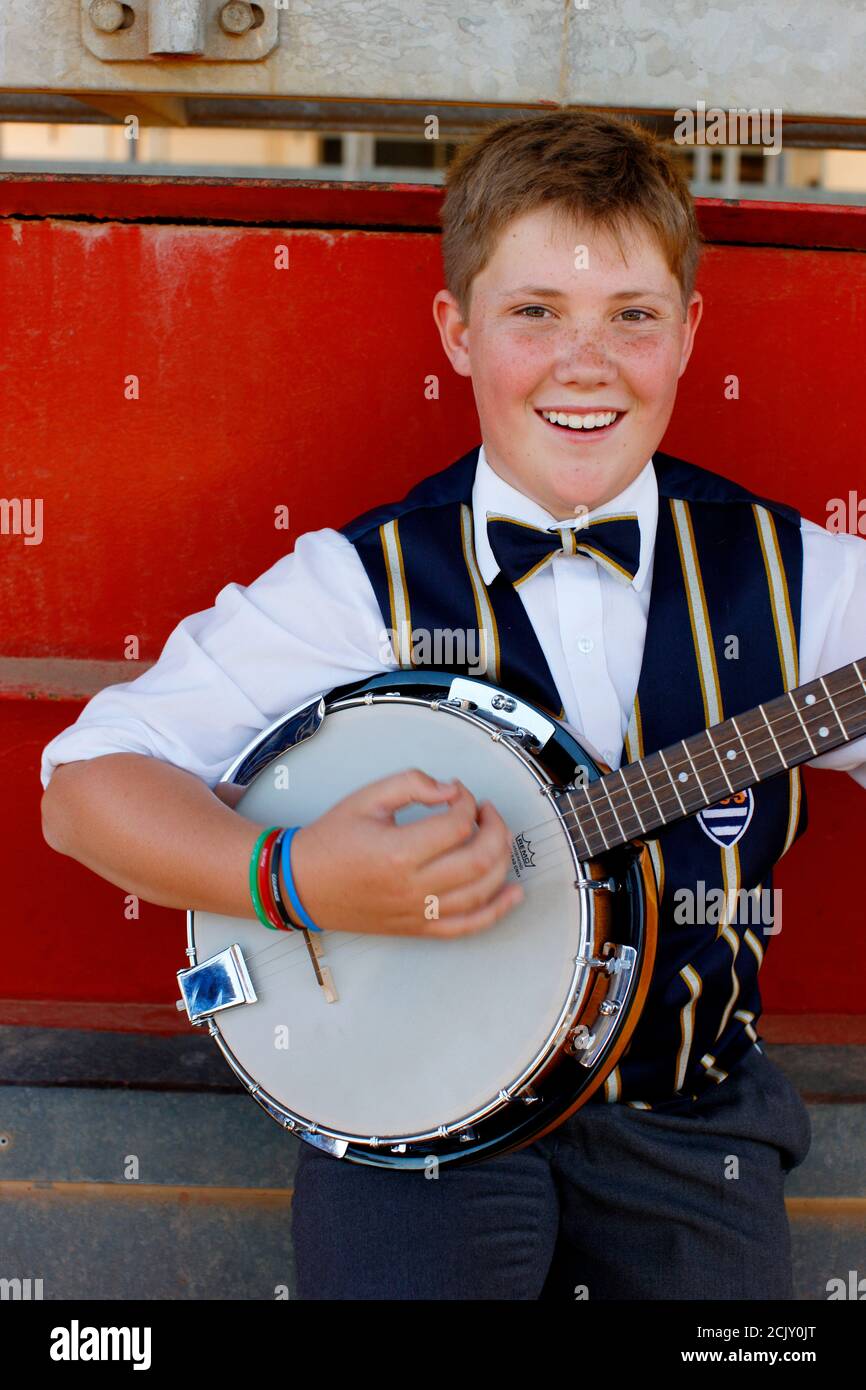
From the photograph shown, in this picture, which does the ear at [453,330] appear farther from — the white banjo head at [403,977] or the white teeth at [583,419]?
the white banjo head at [403,977]

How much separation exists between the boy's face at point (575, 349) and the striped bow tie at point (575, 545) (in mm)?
45

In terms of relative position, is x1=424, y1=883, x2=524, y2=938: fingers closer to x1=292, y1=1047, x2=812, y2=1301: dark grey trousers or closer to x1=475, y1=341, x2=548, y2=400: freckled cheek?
x1=292, y1=1047, x2=812, y2=1301: dark grey trousers

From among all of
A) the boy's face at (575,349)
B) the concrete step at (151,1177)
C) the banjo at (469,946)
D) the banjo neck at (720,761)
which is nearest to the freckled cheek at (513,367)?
the boy's face at (575,349)

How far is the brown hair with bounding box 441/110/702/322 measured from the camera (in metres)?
1.59

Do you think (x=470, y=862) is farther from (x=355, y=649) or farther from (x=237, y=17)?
(x=237, y=17)

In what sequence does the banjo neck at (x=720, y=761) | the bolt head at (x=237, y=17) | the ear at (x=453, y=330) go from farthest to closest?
the bolt head at (x=237, y=17) → the ear at (x=453, y=330) → the banjo neck at (x=720, y=761)

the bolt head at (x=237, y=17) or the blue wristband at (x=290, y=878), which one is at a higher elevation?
the bolt head at (x=237, y=17)

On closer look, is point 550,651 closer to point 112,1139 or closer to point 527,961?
point 527,961

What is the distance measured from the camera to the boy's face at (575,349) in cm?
157

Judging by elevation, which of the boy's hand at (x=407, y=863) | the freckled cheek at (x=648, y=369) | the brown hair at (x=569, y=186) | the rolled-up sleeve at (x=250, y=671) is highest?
the brown hair at (x=569, y=186)

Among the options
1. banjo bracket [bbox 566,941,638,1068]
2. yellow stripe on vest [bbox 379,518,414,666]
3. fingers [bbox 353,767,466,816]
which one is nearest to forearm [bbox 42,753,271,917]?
fingers [bbox 353,767,466,816]

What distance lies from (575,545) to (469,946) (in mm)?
470

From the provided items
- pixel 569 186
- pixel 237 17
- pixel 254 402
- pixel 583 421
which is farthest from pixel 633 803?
pixel 237 17
